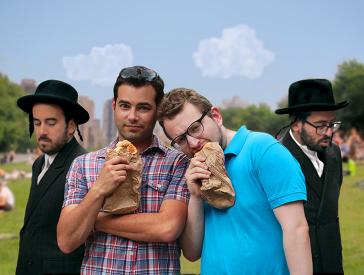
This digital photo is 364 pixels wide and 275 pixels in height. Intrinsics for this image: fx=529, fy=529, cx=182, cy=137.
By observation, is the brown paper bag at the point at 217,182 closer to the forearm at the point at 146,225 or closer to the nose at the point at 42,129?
the forearm at the point at 146,225

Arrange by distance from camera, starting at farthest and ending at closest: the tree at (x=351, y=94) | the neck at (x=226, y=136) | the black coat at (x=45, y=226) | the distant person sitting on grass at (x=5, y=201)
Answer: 1. the tree at (x=351, y=94)
2. the distant person sitting on grass at (x=5, y=201)
3. the black coat at (x=45, y=226)
4. the neck at (x=226, y=136)

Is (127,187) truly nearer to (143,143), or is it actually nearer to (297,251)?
(143,143)

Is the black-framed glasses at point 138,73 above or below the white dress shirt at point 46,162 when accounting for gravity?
above

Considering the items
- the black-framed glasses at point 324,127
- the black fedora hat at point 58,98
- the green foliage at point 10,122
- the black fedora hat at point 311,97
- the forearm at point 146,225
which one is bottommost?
the forearm at point 146,225

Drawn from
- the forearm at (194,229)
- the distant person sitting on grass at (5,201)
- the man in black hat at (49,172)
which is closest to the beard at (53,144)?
the man in black hat at (49,172)

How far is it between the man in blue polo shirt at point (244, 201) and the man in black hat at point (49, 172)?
1.56 m

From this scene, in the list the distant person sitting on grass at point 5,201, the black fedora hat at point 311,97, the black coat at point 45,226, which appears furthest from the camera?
the distant person sitting on grass at point 5,201

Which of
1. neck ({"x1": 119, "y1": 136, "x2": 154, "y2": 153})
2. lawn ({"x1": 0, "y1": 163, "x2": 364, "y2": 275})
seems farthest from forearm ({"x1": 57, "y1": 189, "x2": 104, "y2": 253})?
lawn ({"x1": 0, "y1": 163, "x2": 364, "y2": 275})

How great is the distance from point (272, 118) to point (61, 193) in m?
89.3

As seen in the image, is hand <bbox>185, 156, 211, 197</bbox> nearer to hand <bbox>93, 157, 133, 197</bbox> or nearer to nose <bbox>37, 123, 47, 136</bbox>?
hand <bbox>93, 157, 133, 197</bbox>

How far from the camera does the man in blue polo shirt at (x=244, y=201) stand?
2951 millimetres

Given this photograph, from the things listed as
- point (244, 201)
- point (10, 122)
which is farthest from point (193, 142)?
point (10, 122)

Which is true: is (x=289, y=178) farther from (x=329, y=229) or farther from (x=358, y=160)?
(x=358, y=160)

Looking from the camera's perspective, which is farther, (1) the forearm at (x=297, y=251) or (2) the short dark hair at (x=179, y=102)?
(2) the short dark hair at (x=179, y=102)
